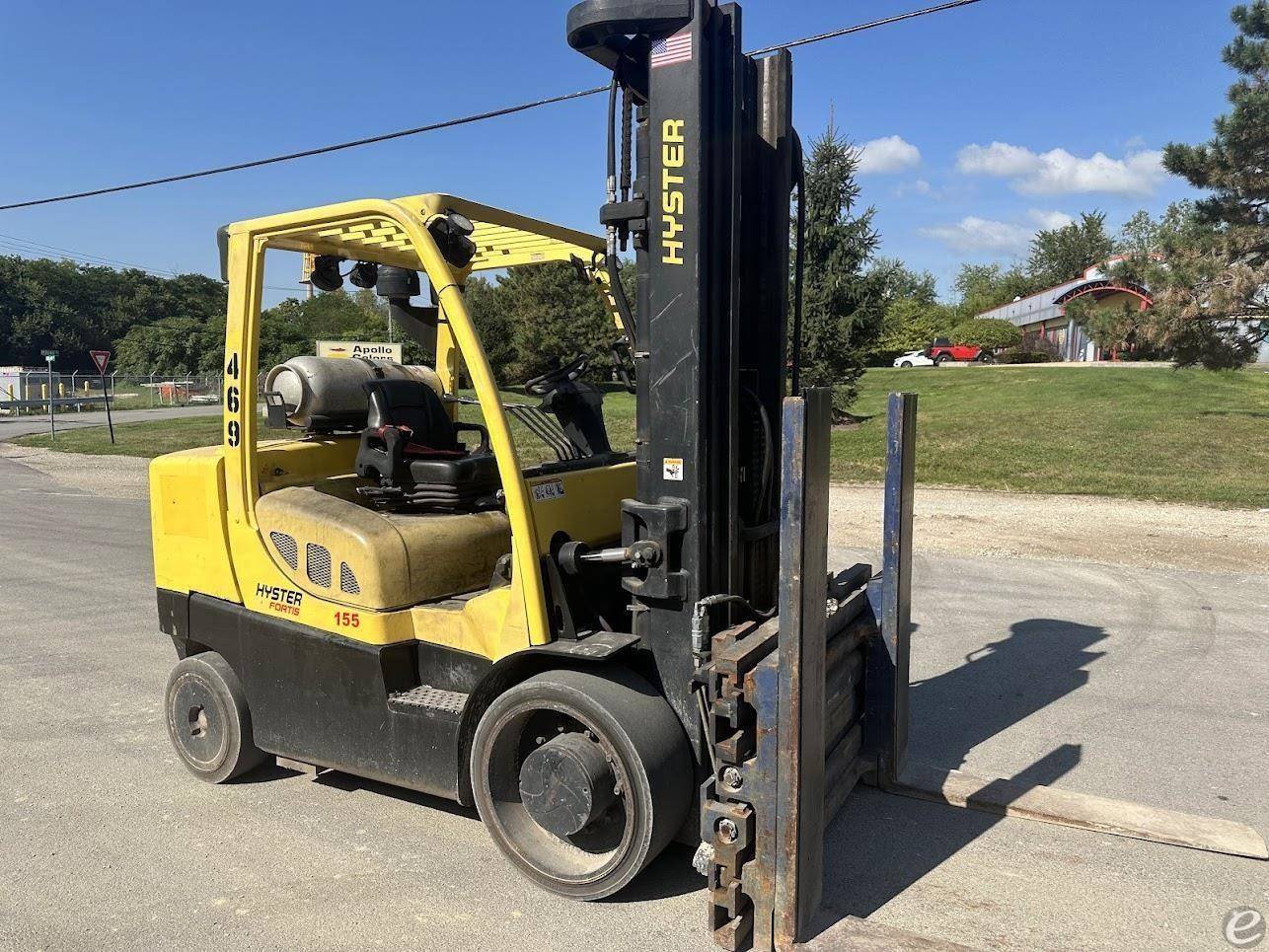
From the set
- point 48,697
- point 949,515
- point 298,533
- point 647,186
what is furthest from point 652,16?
point 949,515

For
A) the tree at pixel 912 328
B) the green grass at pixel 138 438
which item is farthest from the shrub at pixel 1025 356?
the green grass at pixel 138 438

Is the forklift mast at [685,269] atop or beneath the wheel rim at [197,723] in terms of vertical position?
atop

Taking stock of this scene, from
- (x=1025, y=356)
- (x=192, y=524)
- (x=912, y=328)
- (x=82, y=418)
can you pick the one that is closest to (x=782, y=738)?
(x=192, y=524)

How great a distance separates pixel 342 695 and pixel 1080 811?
3204 mm

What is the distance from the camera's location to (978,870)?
3.69 meters

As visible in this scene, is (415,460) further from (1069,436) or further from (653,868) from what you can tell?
(1069,436)

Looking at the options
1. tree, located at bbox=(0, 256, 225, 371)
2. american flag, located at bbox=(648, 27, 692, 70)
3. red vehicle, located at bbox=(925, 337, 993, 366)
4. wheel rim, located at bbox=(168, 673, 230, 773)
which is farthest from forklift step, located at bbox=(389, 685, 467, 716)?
tree, located at bbox=(0, 256, 225, 371)

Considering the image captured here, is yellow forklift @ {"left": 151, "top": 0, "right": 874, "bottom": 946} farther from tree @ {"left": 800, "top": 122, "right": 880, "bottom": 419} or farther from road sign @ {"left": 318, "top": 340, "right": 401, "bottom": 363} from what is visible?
tree @ {"left": 800, "top": 122, "right": 880, "bottom": 419}

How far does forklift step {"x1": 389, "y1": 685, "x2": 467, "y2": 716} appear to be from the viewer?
3795 mm

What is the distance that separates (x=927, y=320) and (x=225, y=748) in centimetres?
6382

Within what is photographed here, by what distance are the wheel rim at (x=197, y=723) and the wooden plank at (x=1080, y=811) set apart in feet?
10.4

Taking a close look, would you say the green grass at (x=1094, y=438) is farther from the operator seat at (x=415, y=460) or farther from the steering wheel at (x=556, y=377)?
the operator seat at (x=415, y=460)

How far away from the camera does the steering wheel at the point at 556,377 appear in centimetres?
478

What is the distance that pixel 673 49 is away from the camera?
11.1 ft
